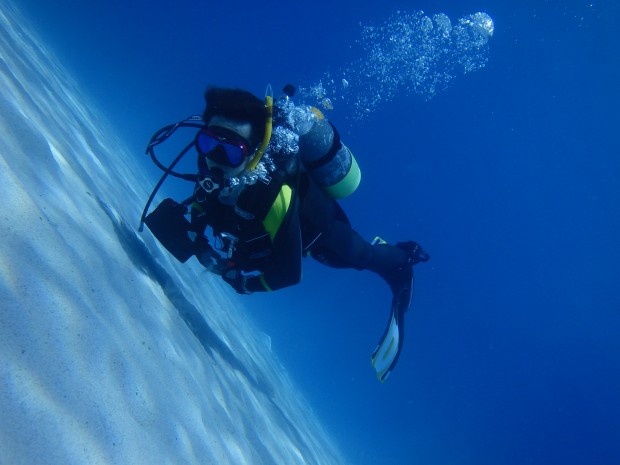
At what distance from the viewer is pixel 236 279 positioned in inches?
154

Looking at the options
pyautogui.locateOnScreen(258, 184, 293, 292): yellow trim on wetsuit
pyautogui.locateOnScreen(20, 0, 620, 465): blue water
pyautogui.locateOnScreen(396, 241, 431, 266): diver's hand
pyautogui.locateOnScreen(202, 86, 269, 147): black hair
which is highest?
pyautogui.locateOnScreen(20, 0, 620, 465): blue water

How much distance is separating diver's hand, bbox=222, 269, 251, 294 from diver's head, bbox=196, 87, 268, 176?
3.53 ft

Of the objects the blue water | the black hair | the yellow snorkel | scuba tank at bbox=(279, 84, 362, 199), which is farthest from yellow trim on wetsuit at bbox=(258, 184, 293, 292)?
the blue water

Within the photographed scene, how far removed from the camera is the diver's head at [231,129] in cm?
315

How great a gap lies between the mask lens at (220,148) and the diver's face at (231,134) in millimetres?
27

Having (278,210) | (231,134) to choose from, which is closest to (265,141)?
(231,134)

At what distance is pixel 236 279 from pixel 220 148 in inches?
53.8

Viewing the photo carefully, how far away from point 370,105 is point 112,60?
25.9 m

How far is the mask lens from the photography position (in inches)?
124

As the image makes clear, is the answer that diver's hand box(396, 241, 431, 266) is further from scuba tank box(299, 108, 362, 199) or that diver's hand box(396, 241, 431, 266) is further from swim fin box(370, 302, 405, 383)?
scuba tank box(299, 108, 362, 199)

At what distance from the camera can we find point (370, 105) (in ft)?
128

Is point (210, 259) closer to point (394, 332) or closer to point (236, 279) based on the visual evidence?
point (236, 279)

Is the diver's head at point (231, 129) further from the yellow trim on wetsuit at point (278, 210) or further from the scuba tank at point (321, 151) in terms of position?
the scuba tank at point (321, 151)

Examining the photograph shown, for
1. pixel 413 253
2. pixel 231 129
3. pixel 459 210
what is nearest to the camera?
pixel 231 129
